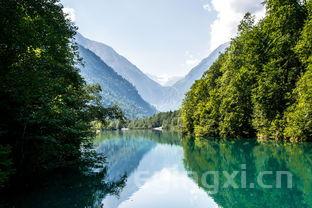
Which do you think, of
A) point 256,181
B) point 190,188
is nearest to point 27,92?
point 190,188

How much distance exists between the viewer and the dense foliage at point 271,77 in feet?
149

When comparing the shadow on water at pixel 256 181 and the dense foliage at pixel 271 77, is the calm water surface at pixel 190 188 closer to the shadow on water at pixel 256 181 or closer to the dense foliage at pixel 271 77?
the shadow on water at pixel 256 181

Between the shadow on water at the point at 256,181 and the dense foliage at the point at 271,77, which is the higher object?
the dense foliage at the point at 271,77

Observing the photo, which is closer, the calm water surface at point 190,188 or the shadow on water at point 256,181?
the shadow on water at point 256,181

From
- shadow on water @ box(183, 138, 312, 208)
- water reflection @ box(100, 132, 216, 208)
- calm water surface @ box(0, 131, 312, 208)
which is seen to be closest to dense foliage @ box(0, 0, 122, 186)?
calm water surface @ box(0, 131, 312, 208)

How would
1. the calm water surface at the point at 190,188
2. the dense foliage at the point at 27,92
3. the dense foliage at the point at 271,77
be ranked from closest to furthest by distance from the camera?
the dense foliage at the point at 27,92
the calm water surface at the point at 190,188
the dense foliage at the point at 271,77

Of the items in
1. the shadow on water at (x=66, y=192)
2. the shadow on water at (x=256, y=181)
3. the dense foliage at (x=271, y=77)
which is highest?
the dense foliage at (x=271, y=77)

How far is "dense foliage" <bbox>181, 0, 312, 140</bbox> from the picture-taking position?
45.4m

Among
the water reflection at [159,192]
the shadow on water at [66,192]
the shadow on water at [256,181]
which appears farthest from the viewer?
the water reflection at [159,192]

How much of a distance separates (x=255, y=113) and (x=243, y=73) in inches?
230

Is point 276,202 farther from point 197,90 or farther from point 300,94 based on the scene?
point 197,90

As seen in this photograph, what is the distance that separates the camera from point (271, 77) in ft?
164

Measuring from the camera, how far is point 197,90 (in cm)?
8694

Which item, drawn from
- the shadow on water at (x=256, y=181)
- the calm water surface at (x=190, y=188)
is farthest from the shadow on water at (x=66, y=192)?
the shadow on water at (x=256, y=181)
